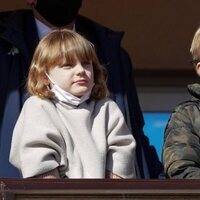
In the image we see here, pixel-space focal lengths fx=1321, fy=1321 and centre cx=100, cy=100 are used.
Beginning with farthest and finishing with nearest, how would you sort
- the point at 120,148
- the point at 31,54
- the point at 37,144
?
the point at 31,54 → the point at 120,148 → the point at 37,144

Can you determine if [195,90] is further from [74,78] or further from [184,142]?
[74,78]

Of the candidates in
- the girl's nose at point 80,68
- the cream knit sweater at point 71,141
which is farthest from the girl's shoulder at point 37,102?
the girl's nose at point 80,68

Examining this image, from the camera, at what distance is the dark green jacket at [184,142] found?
16.0ft

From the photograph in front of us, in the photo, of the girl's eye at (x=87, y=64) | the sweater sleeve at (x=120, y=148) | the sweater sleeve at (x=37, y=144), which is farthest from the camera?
the girl's eye at (x=87, y=64)

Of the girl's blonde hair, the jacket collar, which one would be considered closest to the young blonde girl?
the girl's blonde hair

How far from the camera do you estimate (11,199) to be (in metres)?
4.50

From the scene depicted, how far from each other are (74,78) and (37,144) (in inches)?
12.6

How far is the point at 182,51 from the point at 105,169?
2.30 metres

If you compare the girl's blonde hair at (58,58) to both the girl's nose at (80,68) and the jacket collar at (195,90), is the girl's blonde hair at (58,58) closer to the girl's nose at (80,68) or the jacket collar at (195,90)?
the girl's nose at (80,68)

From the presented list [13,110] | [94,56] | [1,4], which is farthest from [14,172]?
[1,4]

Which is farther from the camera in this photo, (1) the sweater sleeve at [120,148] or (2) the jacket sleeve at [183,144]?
(1) the sweater sleeve at [120,148]

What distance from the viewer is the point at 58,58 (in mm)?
5086

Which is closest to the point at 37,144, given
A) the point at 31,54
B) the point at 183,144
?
the point at 183,144

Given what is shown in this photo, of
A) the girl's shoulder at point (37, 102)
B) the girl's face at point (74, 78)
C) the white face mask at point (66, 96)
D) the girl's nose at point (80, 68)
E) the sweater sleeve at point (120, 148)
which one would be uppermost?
the girl's nose at point (80, 68)
